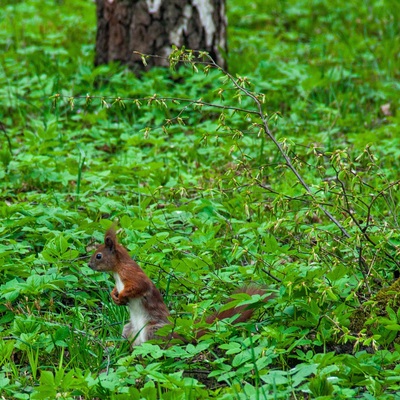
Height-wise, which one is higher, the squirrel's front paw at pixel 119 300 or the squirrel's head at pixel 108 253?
the squirrel's head at pixel 108 253

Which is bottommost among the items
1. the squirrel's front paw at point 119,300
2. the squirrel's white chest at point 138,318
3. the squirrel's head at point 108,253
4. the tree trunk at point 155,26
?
the squirrel's white chest at point 138,318

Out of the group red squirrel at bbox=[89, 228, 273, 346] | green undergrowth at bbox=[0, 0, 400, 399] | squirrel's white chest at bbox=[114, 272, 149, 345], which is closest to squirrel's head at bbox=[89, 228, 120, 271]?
red squirrel at bbox=[89, 228, 273, 346]

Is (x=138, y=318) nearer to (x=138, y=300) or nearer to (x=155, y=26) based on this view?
(x=138, y=300)

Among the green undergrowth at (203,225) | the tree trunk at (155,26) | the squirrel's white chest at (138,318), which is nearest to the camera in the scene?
the green undergrowth at (203,225)

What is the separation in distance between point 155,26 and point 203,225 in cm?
310

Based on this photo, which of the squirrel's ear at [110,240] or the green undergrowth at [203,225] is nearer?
the green undergrowth at [203,225]

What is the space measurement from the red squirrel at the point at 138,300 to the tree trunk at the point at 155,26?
3.72 metres

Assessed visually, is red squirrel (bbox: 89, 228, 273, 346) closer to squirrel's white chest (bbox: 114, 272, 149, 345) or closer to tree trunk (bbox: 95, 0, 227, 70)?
squirrel's white chest (bbox: 114, 272, 149, 345)

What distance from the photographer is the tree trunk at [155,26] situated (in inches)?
268

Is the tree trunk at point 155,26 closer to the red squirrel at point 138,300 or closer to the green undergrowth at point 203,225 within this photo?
the green undergrowth at point 203,225

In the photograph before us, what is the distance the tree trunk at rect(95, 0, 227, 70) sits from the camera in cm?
680

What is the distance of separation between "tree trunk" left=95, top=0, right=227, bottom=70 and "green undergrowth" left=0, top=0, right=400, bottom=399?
0.22 meters

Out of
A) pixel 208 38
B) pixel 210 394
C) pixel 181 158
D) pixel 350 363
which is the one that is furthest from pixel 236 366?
pixel 208 38

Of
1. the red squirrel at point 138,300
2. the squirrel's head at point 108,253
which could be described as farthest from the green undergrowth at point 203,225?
the squirrel's head at point 108,253
